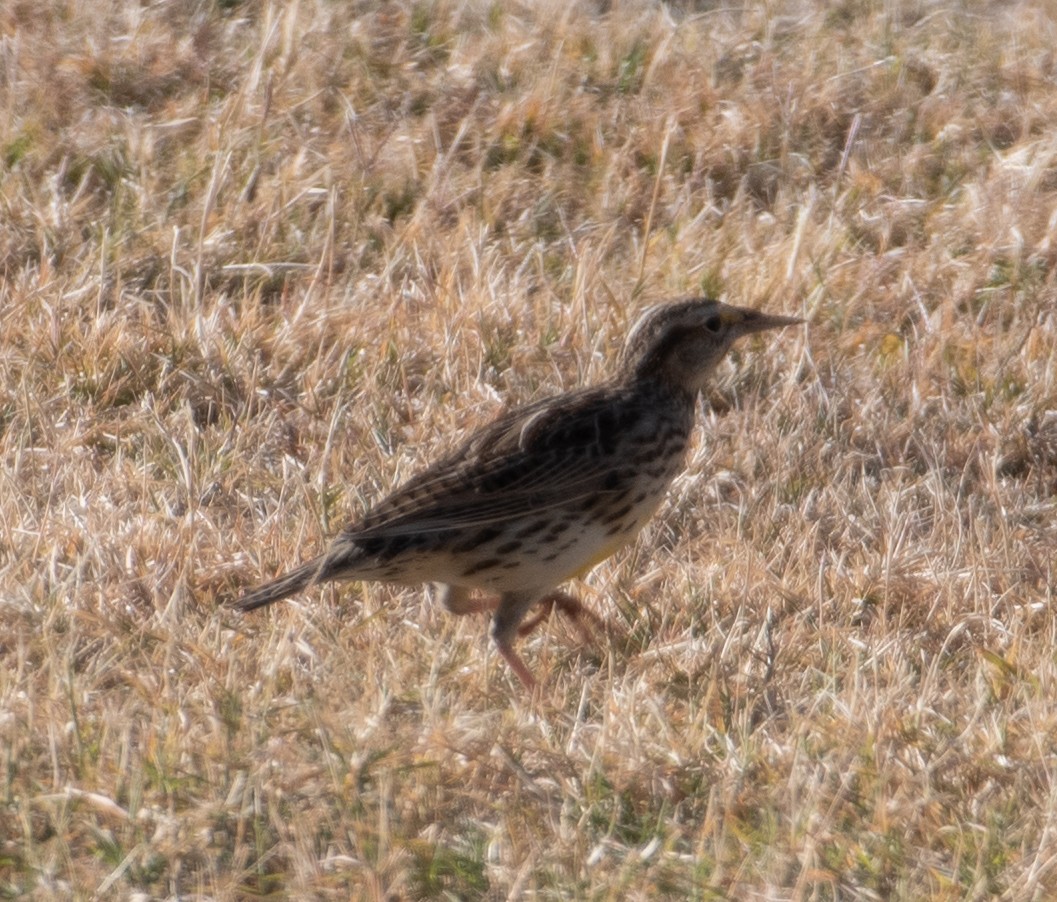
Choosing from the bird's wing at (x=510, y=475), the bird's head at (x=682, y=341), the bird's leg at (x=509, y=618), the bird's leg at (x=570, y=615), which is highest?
the bird's head at (x=682, y=341)

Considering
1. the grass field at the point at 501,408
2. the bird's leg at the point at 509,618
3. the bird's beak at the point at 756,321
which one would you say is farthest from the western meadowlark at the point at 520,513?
the bird's beak at the point at 756,321

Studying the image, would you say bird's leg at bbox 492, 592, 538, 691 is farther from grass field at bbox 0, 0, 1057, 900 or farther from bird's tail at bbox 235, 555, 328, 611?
bird's tail at bbox 235, 555, 328, 611

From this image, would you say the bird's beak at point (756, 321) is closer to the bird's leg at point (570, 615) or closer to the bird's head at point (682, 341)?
the bird's head at point (682, 341)

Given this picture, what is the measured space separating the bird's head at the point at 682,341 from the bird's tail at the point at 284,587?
1.45 meters

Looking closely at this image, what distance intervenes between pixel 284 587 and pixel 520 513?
2.55 feet

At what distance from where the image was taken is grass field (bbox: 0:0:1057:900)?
4.71 meters

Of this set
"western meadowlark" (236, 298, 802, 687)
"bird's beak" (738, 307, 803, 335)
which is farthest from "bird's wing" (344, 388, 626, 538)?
"bird's beak" (738, 307, 803, 335)

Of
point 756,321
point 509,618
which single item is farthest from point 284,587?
point 756,321

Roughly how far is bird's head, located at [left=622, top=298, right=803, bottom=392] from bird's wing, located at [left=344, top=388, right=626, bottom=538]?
13.3 inches

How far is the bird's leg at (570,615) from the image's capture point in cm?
615

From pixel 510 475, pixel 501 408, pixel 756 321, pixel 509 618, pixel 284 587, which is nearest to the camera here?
pixel 284 587

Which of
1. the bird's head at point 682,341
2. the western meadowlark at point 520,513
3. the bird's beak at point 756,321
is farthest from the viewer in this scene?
the bird's beak at point 756,321

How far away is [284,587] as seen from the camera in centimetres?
571

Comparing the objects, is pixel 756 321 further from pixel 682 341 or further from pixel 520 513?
pixel 520 513
